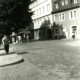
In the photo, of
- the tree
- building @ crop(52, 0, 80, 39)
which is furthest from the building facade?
the tree

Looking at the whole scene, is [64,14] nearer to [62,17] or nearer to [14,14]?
[62,17]

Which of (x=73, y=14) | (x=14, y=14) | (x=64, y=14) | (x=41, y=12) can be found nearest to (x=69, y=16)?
(x=73, y=14)

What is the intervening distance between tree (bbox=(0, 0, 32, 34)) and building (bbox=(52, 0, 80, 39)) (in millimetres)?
9351

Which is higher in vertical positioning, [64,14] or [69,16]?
[64,14]

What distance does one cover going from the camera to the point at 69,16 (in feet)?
168

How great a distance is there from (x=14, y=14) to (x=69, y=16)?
12648 mm

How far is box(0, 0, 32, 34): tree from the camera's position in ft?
142

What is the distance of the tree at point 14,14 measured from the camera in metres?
43.2

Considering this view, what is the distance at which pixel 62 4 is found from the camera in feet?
179

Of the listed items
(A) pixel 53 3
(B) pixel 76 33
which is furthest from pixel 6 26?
(A) pixel 53 3

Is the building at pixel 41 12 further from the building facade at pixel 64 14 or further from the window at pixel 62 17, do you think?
the window at pixel 62 17

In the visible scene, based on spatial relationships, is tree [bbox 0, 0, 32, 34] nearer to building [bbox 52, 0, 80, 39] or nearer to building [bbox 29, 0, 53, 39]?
building [bbox 52, 0, 80, 39]

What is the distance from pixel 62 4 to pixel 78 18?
8113mm

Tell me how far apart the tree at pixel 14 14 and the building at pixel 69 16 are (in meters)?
9.35
